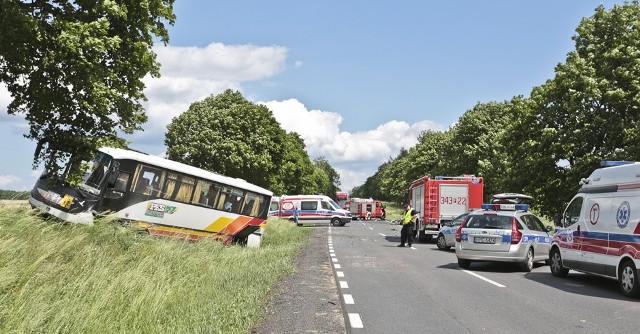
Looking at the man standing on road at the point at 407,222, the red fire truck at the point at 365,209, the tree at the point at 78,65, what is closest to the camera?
the tree at the point at 78,65

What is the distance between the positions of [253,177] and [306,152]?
50222mm

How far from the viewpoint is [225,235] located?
22.1 meters

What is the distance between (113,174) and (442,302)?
492 inches

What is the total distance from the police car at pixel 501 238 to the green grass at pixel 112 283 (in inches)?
202

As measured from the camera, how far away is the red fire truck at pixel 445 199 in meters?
27.5

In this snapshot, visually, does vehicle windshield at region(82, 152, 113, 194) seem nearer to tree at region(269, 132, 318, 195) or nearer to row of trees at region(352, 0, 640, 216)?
row of trees at region(352, 0, 640, 216)

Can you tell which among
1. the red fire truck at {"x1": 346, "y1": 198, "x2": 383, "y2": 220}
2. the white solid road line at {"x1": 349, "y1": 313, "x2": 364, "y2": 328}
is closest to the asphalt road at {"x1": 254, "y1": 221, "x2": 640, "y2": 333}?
the white solid road line at {"x1": 349, "y1": 313, "x2": 364, "y2": 328}

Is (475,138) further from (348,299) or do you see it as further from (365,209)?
(348,299)

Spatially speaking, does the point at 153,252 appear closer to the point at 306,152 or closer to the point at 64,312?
the point at 64,312

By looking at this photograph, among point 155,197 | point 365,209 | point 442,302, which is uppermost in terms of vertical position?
point 365,209

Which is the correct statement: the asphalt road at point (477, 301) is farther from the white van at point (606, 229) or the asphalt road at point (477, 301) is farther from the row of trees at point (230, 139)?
the row of trees at point (230, 139)

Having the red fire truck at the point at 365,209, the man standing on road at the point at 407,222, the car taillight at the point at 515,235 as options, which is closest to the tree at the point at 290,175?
the red fire truck at the point at 365,209

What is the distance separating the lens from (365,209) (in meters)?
73.9

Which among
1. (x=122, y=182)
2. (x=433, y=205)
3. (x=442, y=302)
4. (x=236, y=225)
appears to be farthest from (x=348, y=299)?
(x=433, y=205)
